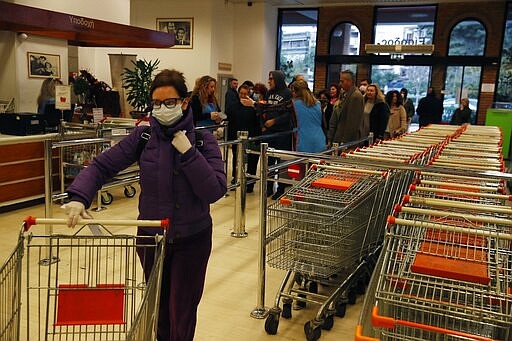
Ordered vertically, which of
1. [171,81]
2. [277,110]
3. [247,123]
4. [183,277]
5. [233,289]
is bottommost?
[233,289]

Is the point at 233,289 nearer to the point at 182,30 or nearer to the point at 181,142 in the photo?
the point at 181,142

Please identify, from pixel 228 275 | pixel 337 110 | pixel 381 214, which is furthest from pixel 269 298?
pixel 337 110

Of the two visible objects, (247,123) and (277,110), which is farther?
(247,123)

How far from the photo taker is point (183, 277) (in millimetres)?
2404

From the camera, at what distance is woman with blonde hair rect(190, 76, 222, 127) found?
6.75 metres

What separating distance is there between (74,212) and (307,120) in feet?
12.8

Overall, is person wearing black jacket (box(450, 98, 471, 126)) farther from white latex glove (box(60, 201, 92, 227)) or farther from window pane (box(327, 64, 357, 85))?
white latex glove (box(60, 201, 92, 227))

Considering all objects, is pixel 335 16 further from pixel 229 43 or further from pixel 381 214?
pixel 381 214

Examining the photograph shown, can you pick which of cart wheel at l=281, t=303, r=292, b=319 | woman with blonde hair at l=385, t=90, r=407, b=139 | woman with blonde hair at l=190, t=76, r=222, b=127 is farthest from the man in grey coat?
cart wheel at l=281, t=303, r=292, b=319

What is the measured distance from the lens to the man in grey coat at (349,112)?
6.05m

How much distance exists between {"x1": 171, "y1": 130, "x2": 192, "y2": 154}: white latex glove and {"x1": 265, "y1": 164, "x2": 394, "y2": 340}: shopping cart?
3.40 ft

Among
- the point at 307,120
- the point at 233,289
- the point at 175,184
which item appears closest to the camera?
the point at 175,184

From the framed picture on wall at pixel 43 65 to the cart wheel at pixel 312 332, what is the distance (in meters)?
6.14

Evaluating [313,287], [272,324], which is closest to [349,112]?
[313,287]
